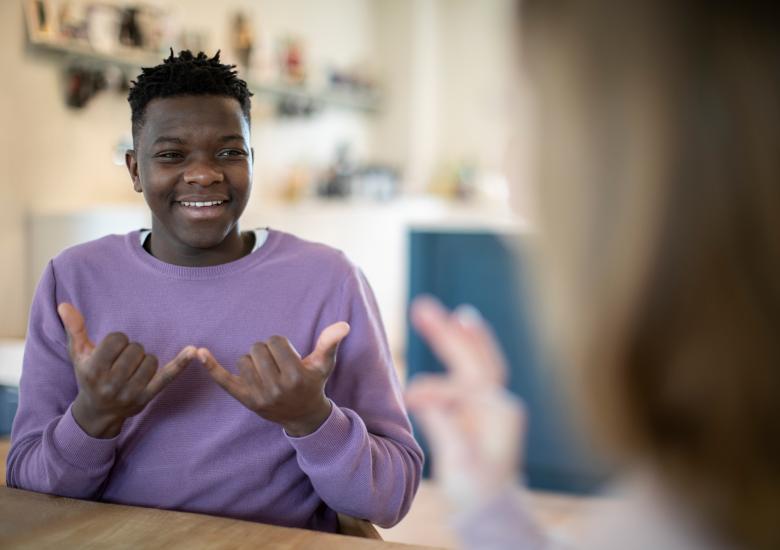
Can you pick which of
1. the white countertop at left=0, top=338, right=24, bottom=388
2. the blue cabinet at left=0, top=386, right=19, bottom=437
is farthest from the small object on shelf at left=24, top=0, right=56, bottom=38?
the blue cabinet at left=0, top=386, right=19, bottom=437

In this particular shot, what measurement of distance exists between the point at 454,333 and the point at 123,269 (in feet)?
2.86

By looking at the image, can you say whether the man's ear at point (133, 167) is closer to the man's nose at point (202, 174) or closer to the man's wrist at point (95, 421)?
the man's nose at point (202, 174)

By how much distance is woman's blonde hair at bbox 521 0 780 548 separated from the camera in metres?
0.43

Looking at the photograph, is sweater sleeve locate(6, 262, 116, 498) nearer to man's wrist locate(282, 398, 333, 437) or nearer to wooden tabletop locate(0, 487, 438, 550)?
wooden tabletop locate(0, 487, 438, 550)

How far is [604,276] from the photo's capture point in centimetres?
44

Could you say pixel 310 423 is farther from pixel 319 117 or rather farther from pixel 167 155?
pixel 319 117

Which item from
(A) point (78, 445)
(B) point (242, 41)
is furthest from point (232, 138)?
(B) point (242, 41)

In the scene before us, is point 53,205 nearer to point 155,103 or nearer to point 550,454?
point 550,454

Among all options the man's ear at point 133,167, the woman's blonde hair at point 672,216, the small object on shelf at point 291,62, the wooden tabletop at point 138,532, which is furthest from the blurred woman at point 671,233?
the small object on shelf at point 291,62

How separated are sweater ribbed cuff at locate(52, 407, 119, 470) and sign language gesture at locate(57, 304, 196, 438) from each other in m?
0.05

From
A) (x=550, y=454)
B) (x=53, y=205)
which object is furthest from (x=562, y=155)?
(x=53, y=205)

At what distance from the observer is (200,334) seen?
123cm

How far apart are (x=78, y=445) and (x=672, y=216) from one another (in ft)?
2.83

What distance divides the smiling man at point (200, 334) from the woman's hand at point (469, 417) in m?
0.61
